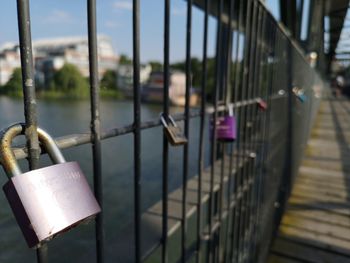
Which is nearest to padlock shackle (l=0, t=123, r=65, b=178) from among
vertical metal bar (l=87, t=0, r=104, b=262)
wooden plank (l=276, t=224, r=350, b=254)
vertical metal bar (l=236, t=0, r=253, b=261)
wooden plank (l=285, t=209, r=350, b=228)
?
vertical metal bar (l=87, t=0, r=104, b=262)

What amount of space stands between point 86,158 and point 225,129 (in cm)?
57

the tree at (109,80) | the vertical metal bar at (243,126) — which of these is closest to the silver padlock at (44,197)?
the tree at (109,80)

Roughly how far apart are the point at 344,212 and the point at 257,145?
1229mm

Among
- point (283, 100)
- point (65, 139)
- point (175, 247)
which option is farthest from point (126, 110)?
point (283, 100)

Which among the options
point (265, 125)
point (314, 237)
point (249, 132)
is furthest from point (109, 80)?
point (314, 237)

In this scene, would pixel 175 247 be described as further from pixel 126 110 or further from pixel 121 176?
pixel 126 110

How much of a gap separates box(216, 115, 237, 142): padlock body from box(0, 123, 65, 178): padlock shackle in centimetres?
74

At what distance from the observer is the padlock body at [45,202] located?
33cm

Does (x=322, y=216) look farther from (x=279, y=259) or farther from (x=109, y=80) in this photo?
(x=109, y=80)

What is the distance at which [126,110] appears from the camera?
0.67 m

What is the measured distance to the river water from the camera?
50cm

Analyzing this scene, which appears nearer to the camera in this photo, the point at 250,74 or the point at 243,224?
the point at 250,74

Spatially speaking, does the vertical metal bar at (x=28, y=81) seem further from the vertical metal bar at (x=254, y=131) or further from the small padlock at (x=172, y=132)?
the vertical metal bar at (x=254, y=131)

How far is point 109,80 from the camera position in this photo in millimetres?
628
